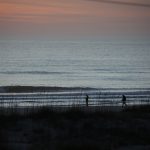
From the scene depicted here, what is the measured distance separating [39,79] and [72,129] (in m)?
58.6

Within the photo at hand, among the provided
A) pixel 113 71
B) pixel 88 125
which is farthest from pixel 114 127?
pixel 113 71

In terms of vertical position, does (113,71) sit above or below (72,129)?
above

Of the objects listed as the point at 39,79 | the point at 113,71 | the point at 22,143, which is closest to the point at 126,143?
the point at 22,143

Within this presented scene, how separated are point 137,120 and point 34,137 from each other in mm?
4243

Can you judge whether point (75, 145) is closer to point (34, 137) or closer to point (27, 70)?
point (34, 137)

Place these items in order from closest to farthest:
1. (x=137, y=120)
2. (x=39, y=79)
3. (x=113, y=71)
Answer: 1. (x=137, y=120)
2. (x=39, y=79)
3. (x=113, y=71)

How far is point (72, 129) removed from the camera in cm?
1545

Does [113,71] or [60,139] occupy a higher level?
[113,71]

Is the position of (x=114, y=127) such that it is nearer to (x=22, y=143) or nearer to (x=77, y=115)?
(x=77, y=115)

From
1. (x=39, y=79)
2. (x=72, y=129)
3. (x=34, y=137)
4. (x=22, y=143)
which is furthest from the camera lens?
(x=39, y=79)

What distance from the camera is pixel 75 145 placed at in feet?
40.0

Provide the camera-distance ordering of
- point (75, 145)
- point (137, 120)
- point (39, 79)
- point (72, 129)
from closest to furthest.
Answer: point (75, 145) < point (72, 129) < point (137, 120) < point (39, 79)

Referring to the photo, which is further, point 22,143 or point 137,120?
point 137,120

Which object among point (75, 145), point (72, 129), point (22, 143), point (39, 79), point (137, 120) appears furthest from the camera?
point (39, 79)
